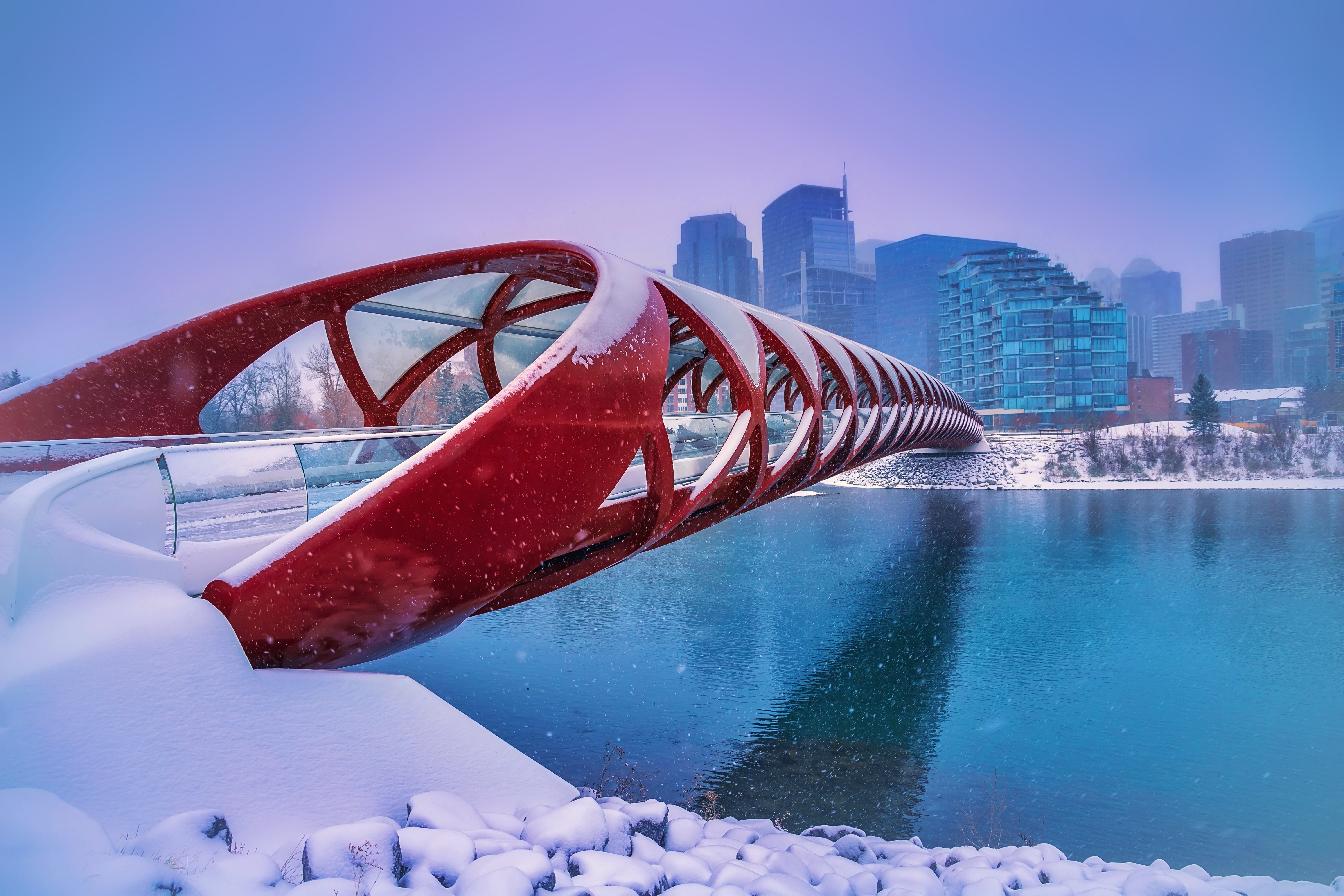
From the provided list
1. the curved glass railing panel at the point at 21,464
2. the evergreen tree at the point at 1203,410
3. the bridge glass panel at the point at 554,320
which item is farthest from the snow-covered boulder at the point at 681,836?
the evergreen tree at the point at 1203,410

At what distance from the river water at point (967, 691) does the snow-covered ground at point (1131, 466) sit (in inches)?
709

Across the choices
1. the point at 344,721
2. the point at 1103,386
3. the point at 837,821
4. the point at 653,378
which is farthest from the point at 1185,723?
the point at 1103,386

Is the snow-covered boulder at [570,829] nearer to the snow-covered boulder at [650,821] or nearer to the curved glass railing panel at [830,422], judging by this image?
the snow-covered boulder at [650,821]

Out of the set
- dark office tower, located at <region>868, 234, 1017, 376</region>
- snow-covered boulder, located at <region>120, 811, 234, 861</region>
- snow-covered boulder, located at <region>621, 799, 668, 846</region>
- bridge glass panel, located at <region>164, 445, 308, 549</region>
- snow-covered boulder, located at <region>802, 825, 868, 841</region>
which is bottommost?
snow-covered boulder, located at <region>802, 825, 868, 841</region>

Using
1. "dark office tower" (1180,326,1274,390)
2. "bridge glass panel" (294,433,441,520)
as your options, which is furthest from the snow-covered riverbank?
"dark office tower" (1180,326,1274,390)

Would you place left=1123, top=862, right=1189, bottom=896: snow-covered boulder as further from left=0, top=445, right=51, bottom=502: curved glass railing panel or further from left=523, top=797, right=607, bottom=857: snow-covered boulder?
left=0, top=445, right=51, bottom=502: curved glass railing panel

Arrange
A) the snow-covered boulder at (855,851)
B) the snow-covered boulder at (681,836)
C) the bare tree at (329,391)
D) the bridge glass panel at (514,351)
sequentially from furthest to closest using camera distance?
the bare tree at (329,391)
the bridge glass panel at (514,351)
the snow-covered boulder at (855,851)
the snow-covered boulder at (681,836)

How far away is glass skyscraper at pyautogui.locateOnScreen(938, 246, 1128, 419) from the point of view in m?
69.5

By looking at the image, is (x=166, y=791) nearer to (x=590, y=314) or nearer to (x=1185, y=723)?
(x=590, y=314)

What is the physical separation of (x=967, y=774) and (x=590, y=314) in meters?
5.95

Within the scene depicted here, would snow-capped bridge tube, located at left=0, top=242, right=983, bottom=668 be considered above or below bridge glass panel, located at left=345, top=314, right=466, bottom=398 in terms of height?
below

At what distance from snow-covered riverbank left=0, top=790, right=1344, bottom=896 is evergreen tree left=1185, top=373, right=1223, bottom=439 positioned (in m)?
47.9

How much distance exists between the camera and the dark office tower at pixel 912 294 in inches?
6324

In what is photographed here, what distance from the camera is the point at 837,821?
6578mm
